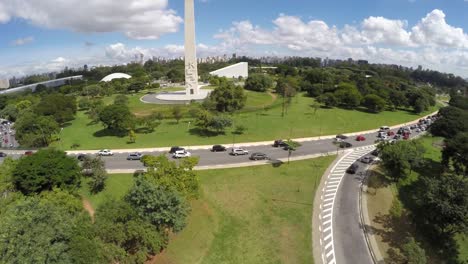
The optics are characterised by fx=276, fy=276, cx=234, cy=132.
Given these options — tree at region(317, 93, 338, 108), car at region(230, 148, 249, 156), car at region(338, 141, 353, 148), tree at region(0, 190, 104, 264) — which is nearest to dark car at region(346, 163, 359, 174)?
car at region(338, 141, 353, 148)

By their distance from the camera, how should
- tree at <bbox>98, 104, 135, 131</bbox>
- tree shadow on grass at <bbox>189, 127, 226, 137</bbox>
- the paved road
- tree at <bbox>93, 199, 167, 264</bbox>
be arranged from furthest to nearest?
tree shadow on grass at <bbox>189, 127, 226, 137</bbox>
tree at <bbox>98, 104, 135, 131</bbox>
the paved road
tree at <bbox>93, 199, 167, 264</bbox>

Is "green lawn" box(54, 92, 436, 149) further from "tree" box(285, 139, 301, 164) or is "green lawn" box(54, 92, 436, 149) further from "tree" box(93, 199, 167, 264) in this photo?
"tree" box(93, 199, 167, 264)

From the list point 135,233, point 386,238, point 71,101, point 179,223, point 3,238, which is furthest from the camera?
point 71,101

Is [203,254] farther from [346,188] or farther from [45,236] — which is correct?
[346,188]

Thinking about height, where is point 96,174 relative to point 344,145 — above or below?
below

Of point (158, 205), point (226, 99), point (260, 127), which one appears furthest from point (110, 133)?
point (158, 205)

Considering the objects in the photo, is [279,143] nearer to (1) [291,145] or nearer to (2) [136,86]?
(1) [291,145]

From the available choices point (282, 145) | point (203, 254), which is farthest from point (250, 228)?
point (282, 145)
